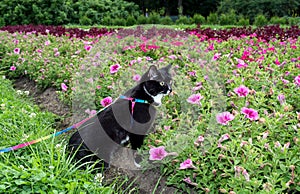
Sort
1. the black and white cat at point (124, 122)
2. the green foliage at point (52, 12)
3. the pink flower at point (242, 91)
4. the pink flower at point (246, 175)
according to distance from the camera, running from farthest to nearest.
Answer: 1. the green foliage at point (52, 12)
2. the pink flower at point (242, 91)
3. the black and white cat at point (124, 122)
4. the pink flower at point (246, 175)

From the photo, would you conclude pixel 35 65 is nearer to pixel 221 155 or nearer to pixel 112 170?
pixel 112 170

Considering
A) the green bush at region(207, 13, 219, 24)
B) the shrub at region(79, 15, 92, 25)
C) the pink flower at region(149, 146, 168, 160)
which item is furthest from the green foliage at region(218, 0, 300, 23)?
the pink flower at region(149, 146, 168, 160)

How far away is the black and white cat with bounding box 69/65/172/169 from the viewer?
304 centimetres

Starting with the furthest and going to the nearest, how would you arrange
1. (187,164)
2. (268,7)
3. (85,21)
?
(268,7)
(85,21)
(187,164)

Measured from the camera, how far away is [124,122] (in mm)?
3156

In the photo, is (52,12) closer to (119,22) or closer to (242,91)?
(119,22)

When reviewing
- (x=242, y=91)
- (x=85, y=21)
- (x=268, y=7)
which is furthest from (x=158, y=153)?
(x=268, y=7)

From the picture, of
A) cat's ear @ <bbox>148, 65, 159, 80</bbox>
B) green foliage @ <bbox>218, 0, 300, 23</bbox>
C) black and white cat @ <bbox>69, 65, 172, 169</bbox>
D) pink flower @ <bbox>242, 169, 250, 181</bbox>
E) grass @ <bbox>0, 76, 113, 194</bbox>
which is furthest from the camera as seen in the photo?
Result: green foliage @ <bbox>218, 0, 300, 23</bbox>

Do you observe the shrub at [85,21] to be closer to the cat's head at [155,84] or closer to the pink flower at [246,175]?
the cat's head at [155,84]

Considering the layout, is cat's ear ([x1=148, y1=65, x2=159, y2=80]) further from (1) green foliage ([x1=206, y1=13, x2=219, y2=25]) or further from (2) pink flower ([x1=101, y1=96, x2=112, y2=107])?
(1) green foliage ([x1=206, y1=13, x2=219, y2=25])

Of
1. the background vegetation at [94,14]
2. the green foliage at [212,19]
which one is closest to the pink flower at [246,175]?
the background vegetation at [94,14]

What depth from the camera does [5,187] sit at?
8.64 ft

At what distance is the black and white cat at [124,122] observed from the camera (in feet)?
9.96

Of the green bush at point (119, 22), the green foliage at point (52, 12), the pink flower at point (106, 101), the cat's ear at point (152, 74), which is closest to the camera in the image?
the cat's ear at point (152, 74)
